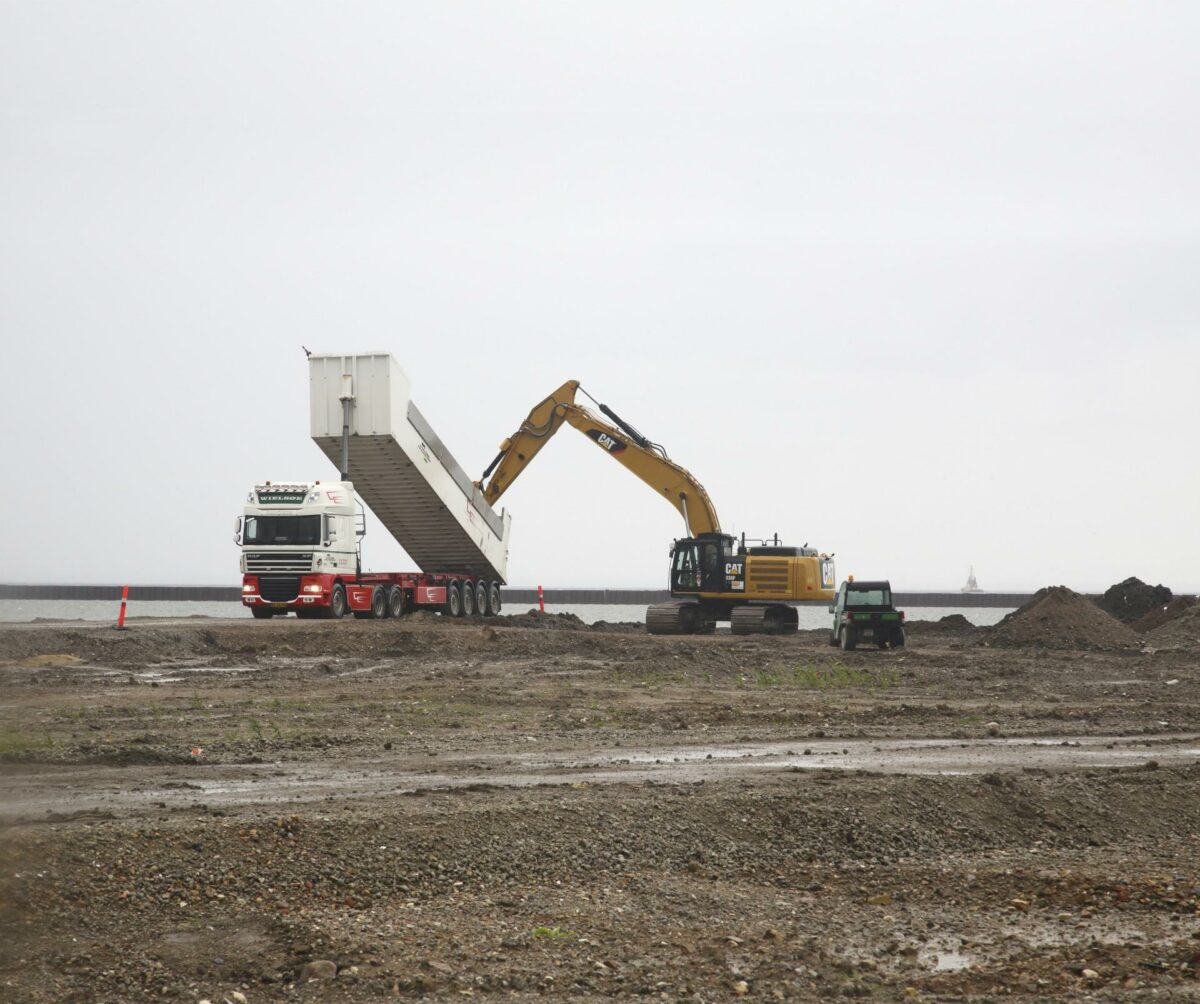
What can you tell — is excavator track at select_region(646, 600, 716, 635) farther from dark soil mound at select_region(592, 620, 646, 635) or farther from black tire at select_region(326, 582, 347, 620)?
black tire at select_region(326, 582, 347, 620)

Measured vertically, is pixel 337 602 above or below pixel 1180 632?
above

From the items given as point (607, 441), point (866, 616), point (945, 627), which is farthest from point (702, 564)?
point (945, 627)

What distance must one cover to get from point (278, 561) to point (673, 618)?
1160cm

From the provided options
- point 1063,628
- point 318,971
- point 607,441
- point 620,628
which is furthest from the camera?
point 620,628

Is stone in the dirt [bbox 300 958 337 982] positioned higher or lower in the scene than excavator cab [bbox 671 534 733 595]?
lower

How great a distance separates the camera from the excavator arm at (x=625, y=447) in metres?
42.6

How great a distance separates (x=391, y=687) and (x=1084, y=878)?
1364 cm

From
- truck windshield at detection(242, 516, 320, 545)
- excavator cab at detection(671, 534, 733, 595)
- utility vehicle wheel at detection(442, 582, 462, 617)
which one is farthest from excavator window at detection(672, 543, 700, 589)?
truck windshield at detection(242, 516, 320, 545)

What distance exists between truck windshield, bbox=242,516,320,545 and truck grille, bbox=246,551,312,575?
0.31 meters

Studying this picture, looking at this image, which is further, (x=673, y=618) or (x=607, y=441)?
(x=607, y=441)

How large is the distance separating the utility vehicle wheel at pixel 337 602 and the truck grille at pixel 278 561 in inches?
37.5

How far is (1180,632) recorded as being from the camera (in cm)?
3859

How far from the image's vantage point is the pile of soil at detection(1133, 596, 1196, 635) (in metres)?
43.1

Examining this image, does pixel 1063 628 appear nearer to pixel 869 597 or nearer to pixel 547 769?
pixel 869 597
